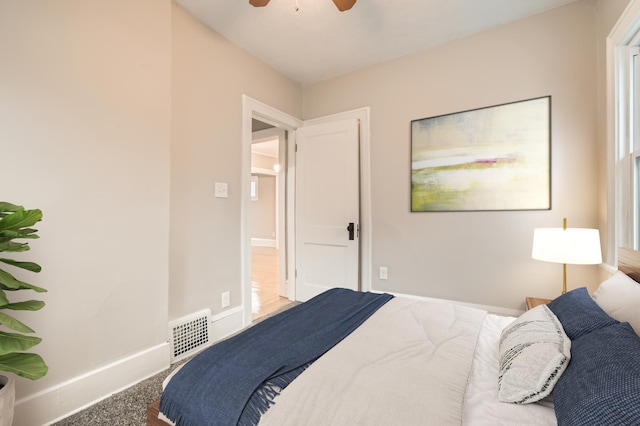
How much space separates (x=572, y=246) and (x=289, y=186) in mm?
2743

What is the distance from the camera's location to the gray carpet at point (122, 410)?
4.95 ft

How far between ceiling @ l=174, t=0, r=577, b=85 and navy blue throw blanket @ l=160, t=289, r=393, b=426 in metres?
2.30

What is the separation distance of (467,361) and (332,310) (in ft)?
2.40

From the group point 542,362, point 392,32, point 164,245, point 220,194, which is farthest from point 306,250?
point 542,362

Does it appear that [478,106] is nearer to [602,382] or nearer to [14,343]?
[602,382]

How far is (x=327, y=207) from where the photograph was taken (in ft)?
10.9

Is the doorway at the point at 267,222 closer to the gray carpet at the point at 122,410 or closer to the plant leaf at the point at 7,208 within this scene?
the gray carpet at the point at 122,410

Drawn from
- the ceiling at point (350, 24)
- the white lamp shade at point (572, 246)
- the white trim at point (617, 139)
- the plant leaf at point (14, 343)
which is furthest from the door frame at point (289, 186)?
the white trim at point (617, 139)

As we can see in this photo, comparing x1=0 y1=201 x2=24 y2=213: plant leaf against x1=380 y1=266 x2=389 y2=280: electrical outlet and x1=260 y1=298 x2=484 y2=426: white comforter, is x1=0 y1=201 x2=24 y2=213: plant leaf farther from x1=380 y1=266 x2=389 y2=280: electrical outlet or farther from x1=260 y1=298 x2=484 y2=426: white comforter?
x1=380 y1=266 x2=389 y2=280: electrical outlet

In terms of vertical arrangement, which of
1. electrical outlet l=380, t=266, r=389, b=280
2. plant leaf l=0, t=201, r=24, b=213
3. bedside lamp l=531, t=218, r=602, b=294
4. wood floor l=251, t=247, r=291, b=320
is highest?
plant leaf l=0, t=201, r=24, b=213

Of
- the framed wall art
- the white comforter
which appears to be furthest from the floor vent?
the framed wall art

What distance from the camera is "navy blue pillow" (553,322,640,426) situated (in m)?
0.64

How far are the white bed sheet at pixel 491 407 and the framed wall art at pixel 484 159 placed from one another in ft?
5.78

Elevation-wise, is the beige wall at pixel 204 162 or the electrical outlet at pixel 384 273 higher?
the beige wall at pixel 204 162
